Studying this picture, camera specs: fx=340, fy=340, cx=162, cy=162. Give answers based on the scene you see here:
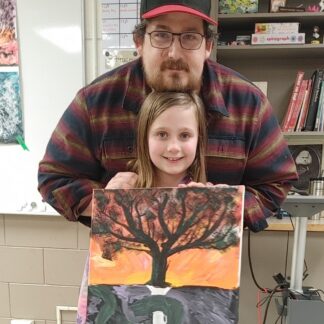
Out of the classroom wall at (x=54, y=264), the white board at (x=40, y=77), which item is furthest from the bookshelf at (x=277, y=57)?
the white board at (x=40, y=77)

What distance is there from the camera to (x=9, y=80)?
5.36 feet

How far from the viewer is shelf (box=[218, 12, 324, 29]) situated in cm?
157

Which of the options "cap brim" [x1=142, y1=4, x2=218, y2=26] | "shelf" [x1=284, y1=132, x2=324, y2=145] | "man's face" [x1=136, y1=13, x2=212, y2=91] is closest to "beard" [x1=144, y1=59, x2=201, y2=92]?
"man's face" [x1=136, y1=13, x2=212, y2=91]

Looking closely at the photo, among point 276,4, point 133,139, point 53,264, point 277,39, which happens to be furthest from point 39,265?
point 276,4

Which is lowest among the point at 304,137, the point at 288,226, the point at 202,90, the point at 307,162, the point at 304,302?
the point at 304,302

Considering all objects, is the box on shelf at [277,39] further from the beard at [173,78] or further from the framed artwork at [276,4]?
the beard at [173,78]

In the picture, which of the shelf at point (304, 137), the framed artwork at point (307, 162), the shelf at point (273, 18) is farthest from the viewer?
the framed artwork at point (307, 162)

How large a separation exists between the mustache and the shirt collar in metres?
0.12

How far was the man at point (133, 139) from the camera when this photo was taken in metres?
0.94

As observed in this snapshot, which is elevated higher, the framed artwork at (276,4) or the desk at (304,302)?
the framed artwork at (276,4)

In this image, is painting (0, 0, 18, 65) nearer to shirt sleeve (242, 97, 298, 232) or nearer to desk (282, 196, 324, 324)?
shirt sleeve (242, 97, 298, 232)

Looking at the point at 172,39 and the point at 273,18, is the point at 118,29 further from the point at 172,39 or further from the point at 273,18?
the point at 172,39

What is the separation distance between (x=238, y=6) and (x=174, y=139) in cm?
111

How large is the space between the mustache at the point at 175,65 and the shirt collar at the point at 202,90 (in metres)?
0.12
